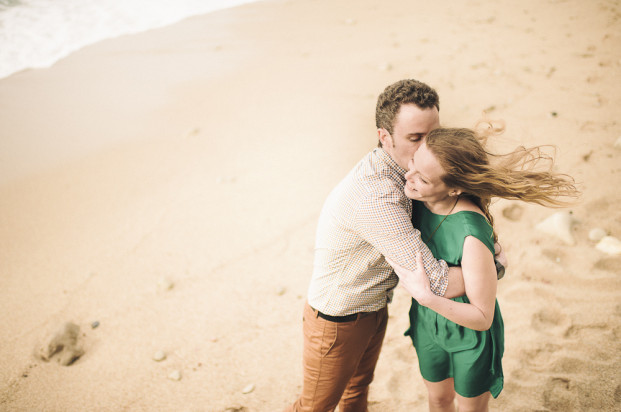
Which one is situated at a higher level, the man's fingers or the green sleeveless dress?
the man's fingers

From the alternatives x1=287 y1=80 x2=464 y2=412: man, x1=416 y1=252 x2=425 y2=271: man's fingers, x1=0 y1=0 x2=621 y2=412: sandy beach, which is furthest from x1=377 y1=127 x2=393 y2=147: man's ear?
x1=0 y1=0 x2=621 y2=412: sandy beach

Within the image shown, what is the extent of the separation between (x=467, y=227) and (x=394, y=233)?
1.15ft

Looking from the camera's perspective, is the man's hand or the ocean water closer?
the man's hand

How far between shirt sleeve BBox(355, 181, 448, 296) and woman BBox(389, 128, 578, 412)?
5 cm

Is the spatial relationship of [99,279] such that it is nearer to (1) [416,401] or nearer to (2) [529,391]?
(1) [416,401]

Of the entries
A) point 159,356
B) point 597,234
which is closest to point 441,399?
point 159,356

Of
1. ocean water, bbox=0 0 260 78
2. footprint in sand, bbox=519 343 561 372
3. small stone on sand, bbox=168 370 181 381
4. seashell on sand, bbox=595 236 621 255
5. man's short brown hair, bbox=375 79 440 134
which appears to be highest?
ocean water, bbox=0 0 260 78

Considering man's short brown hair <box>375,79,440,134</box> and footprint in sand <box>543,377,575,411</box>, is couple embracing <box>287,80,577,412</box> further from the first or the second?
footprint in sand <box>543,377,575,411</box>

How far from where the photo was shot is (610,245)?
3691mm

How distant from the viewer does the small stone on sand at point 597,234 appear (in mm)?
3812

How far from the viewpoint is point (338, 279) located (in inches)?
83.0

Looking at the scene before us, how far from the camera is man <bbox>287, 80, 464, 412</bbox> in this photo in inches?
70.5

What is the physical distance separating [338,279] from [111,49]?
29.8ft

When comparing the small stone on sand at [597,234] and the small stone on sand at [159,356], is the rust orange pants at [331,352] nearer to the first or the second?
the small stone on sand at [159,356]
